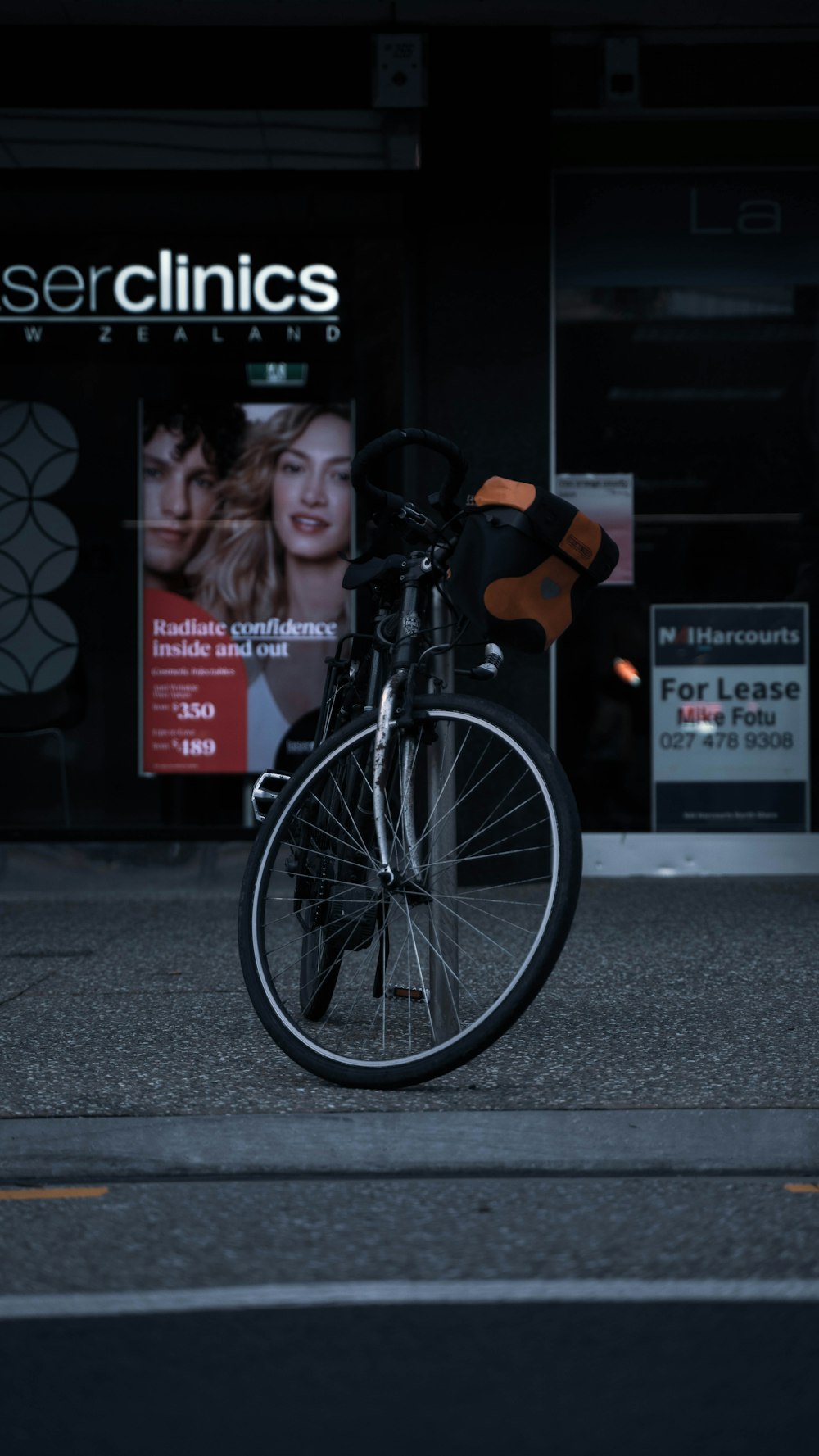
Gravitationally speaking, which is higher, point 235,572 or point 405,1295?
point 235,572

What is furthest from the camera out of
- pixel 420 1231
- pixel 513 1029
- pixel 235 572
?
pixel 235 572

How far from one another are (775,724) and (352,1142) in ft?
16.7

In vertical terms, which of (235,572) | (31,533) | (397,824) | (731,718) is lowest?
(397,824)

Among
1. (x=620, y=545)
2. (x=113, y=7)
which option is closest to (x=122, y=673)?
(x=620, y=545)

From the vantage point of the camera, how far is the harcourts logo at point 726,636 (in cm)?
840

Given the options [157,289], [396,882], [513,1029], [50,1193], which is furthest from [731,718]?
[50,1193]

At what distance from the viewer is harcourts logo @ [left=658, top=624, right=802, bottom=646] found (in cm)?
840

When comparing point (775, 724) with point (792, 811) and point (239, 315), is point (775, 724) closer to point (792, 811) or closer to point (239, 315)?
point (792, 811)

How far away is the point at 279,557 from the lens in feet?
27.8

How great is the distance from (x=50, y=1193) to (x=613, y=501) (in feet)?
18.0

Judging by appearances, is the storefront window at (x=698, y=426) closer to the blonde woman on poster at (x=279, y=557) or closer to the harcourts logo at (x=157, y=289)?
the blonde woman on poster at (x=279, y=557)

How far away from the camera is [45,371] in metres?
8.44

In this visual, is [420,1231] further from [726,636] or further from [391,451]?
[726,636]

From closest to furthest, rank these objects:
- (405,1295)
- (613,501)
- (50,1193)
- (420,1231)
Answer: (405,1295), (420,1231), (50,1193), (613,501)
